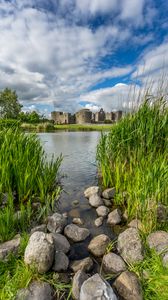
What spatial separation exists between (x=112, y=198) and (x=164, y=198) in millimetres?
1294

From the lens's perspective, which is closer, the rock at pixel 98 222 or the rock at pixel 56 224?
the rock at pixel 56 224

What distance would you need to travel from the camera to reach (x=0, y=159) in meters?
3.50

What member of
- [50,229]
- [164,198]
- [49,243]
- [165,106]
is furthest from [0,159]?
[165,106]

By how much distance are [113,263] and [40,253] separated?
0.88 meters

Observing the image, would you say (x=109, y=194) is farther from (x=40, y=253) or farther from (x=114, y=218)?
(x=40, y=253)

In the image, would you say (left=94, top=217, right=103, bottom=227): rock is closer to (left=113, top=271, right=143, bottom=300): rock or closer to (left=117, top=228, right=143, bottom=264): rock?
(left=117, top=228, right=143, bottom=264): rock

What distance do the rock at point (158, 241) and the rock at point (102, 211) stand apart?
1.16 meters

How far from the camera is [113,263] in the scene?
238 cm

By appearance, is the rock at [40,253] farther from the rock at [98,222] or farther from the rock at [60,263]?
the rock at [98,222]

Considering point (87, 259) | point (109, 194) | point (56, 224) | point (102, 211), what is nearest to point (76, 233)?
point (56, 224)

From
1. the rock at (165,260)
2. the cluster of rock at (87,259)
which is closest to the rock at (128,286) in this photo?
the cluster of rock at (87,259)

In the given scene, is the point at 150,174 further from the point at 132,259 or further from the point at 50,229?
the point at 50,229

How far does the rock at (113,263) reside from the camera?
2332mm

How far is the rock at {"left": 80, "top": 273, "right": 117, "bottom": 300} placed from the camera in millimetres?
1760
